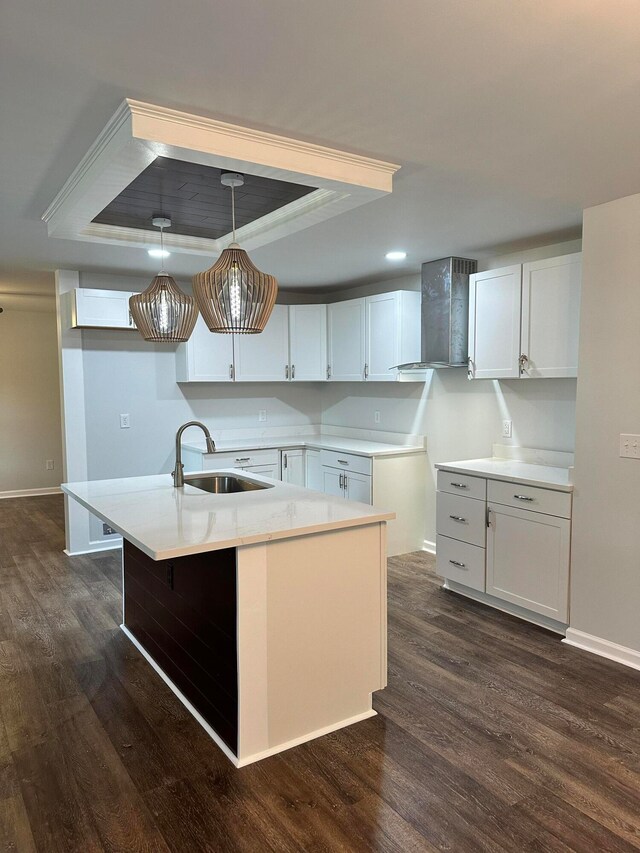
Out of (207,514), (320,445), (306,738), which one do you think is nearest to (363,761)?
(306,738)

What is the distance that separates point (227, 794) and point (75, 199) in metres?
2.45

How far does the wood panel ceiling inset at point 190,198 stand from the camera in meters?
2.66

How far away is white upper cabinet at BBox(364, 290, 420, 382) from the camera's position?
474cm

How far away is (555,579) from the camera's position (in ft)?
10.7

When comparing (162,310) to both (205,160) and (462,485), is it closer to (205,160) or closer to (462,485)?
(205,160)

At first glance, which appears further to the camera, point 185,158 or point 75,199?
point 75,199

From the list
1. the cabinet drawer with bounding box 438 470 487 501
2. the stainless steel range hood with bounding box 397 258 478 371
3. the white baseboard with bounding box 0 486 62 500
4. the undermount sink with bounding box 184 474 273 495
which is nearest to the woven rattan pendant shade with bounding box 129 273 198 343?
the undermount sink with bounding box 184 474 273 495

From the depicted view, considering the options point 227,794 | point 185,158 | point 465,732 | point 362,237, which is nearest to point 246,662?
point 227,794

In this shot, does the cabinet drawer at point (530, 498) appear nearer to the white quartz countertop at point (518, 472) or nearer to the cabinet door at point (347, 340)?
the white quartz countertop at point (518, 472)

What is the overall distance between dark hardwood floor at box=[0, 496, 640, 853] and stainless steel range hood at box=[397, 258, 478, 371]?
1861 millimetres

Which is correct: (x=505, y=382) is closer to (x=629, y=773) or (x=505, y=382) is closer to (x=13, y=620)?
(x=629, y=773)

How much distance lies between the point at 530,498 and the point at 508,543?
0.34 metres

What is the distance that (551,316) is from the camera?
11.5 feet

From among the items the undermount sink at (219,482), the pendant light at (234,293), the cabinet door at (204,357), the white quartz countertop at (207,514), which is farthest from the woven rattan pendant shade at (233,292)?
the cabinet door at (204,357)
